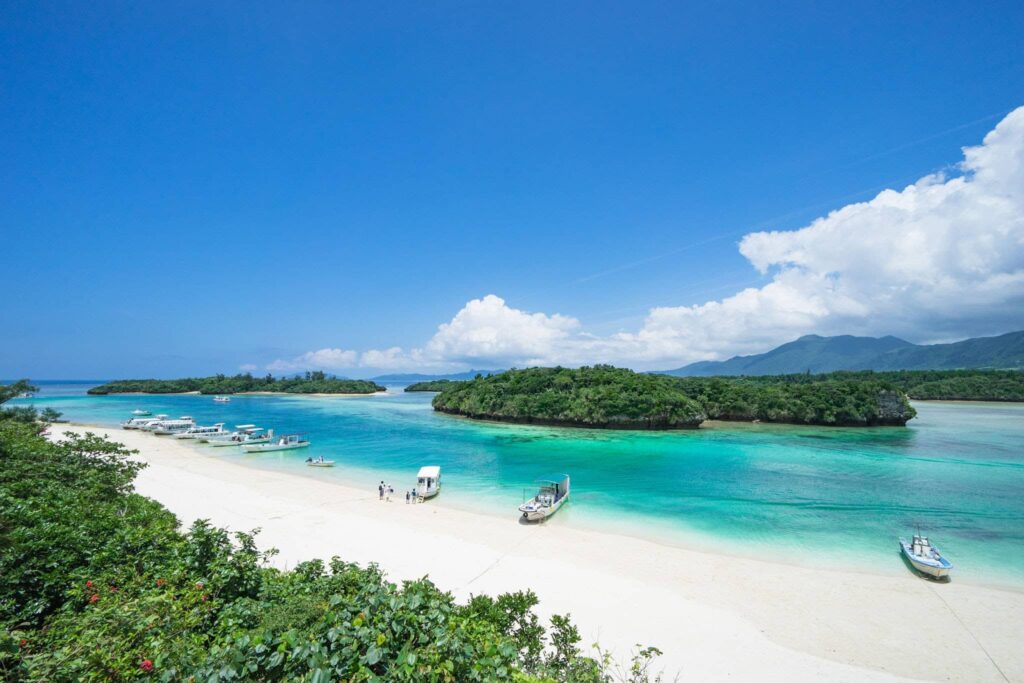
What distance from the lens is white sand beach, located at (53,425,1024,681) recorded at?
363 inches

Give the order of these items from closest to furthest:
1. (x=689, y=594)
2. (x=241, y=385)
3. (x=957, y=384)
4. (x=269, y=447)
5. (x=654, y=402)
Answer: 1. (x=689, y=594)
2. (x=269, y=447)
3. (x=654, y=402)
4. (x=957, y=384)
5. (x=241, y=385)

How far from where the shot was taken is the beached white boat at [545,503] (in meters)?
18.1

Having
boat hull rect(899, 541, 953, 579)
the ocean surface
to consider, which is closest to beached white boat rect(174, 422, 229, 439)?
the ocean surface

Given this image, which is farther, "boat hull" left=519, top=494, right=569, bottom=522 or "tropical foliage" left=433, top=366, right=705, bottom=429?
"tropical foliage" left=433, top=366, right=705, bottom=429

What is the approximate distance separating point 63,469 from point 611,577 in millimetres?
15289

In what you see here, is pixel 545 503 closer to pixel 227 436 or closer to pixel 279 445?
pixel 279 445

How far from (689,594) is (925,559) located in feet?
29.6

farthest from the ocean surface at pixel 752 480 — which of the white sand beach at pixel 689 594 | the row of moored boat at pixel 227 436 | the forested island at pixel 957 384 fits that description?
the forested island at pixel 957 384

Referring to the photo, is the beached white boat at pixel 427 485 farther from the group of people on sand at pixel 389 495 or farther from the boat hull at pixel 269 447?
the boat hull at pixel 269 447

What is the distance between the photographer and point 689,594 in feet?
39.2

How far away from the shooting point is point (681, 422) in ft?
172

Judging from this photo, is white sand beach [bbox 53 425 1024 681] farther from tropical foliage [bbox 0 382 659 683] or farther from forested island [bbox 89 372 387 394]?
forested island [bbox 89 372 387 394]

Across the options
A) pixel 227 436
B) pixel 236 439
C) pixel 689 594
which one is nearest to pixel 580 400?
pixel 236 439

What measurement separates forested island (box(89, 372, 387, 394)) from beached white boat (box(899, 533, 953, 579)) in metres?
139
